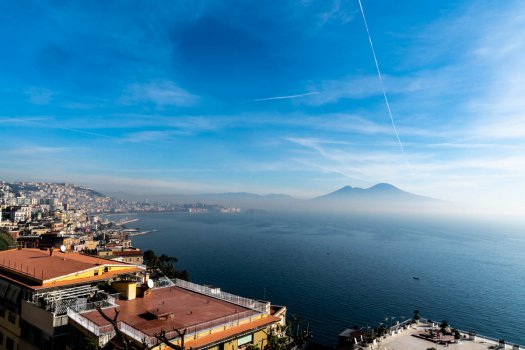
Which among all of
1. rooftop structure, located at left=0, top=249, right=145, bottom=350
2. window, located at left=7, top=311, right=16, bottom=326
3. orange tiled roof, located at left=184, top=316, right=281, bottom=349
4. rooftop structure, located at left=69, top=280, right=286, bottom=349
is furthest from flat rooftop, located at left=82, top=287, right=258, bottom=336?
window, located at left=7, top=311, right=16, bottom=326

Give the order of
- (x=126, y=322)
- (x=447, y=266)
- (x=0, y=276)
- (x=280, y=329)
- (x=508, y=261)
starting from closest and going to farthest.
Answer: (x=126, y=322) < (x=280, y=329) < (x=0, y=276) < (x=447, y=266) < (x=508, y=261)

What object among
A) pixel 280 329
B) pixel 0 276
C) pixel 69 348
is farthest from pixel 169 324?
pixel 0 276

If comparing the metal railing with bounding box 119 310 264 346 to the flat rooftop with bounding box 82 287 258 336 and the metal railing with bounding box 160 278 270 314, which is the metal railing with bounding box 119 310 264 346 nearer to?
the flat rooftop with bounding box 82 287 258 336

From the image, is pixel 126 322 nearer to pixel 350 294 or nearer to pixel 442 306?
pixel 350 294

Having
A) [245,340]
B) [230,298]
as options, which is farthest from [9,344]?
[245,340]

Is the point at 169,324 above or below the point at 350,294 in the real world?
above
